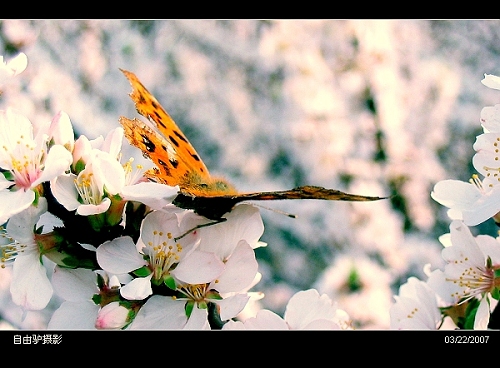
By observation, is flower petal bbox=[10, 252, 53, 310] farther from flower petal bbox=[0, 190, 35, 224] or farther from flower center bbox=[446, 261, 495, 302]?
flower center bbox=[446, 261, 495, 302]

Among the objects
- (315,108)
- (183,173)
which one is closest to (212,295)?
(183,173)

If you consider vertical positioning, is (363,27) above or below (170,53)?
above

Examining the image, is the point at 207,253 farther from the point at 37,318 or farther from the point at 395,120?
the point at 395,120

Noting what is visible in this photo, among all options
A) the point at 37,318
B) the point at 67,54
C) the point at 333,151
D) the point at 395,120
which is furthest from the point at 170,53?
the point at 37,318

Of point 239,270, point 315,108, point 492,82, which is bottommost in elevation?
point 239,270

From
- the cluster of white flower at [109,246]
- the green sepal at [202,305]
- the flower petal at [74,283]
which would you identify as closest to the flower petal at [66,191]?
the cluster of white flower at [109,246]

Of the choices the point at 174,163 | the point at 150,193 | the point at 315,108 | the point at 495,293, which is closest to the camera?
the point at 150,193

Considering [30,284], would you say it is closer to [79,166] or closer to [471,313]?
[79,166]

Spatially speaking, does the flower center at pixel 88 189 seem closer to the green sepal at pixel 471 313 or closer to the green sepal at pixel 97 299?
the green sepal at pixel 97 299
